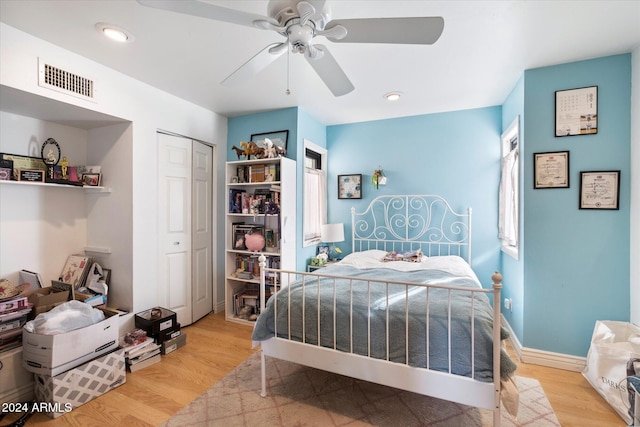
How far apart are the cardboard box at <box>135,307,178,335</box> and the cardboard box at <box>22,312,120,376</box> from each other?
0.48 meters

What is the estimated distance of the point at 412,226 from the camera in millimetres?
3627

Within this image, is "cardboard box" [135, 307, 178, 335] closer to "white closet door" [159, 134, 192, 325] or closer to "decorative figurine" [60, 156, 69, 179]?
"white closet door" [159, 134, 192, 325]

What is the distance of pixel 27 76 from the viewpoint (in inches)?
76.9

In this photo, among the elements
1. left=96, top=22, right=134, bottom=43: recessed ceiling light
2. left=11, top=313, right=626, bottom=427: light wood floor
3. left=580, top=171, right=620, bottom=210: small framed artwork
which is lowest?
left=11, top=313, right=626, bottom=427: light wood floor

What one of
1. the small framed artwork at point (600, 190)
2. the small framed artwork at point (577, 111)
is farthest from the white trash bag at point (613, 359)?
the small framed artwork at point (577, 111)

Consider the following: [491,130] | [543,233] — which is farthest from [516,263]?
[491,130]

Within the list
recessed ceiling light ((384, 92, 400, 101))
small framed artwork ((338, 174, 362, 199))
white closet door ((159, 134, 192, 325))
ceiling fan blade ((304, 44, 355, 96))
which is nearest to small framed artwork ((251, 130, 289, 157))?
white closet door ((159, 134, 192, 325))

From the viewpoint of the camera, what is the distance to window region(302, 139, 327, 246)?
3.56m

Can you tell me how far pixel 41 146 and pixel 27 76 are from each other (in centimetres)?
84

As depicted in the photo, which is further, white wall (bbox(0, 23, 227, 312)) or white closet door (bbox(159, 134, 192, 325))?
white closet door (bbox(159, 134, 192, 325))

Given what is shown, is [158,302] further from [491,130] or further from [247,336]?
[491,130]

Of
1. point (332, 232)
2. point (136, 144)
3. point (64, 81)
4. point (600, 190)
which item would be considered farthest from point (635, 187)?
point (64, 81)

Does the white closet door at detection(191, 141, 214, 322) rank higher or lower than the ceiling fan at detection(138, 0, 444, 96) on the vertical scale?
lower

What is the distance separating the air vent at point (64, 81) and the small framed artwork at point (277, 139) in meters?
1.58
